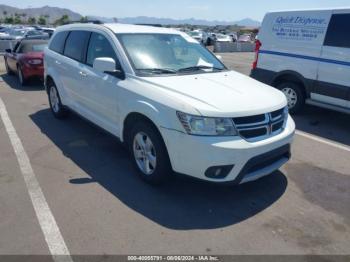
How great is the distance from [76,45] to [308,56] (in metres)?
4.58

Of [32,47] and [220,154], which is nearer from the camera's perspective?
[220,154]

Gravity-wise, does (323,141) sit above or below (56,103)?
below

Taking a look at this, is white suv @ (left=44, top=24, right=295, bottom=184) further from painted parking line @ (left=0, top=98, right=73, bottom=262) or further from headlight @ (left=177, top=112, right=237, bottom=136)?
painted parking line @ (left=0, top=98, right=73, bottom=262)

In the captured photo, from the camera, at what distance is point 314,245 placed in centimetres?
303

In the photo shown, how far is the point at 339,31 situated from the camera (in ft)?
20.5

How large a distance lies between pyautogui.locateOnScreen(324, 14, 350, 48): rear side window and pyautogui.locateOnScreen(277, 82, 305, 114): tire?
1.12 metres

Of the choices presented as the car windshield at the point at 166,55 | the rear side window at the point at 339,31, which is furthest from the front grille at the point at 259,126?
the rear side window at the point at 339,31

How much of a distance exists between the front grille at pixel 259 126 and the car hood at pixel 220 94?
64 millimetres

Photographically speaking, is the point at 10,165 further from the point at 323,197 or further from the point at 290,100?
the point at 290,100

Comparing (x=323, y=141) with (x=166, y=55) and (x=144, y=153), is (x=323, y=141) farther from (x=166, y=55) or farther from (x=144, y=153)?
(x=144, y=153)

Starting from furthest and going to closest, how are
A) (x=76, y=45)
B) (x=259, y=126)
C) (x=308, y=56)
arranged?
1. (x=308, y=56)
2. (x=76, y=45)
3. (x=259, y=126)

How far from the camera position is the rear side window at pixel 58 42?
6061 mm

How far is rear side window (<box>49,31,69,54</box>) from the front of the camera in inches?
239

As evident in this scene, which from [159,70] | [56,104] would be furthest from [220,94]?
[56,104]
